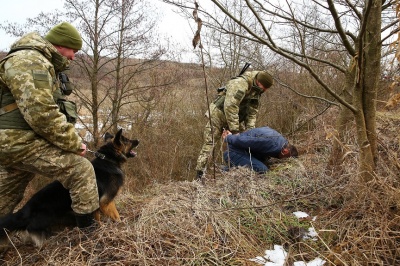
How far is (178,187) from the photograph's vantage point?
380 cm

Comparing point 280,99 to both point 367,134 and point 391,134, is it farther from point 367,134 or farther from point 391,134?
point 367,134

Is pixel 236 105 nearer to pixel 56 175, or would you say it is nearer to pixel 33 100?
pixel 56 175

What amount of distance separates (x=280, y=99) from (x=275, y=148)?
13.5 ft

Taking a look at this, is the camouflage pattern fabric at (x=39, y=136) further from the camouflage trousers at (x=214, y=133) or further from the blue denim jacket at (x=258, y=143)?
the camouflage trousers at (x=214, y=133)

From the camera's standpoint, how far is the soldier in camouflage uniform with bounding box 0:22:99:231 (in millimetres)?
2285

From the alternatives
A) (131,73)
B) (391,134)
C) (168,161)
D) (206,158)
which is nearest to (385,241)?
(391,134)

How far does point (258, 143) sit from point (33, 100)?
3.26m

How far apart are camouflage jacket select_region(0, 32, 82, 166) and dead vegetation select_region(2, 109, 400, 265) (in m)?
0.90

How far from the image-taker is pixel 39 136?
2.49 meters

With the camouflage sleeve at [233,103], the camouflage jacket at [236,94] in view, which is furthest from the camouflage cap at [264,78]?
the camouflage sleeve at [233,103]

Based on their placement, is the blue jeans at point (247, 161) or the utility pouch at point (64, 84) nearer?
the utility pouch at point (64, 84)

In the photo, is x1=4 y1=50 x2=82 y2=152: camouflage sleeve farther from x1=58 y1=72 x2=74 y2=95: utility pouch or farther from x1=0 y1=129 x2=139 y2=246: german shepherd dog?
x1=0 y1=129 x2=139 y2=246: german shepherd dog

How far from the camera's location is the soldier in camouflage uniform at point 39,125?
2.29 meters

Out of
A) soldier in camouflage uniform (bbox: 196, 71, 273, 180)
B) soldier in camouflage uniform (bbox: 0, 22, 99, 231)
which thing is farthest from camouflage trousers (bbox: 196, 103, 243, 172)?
soldier in camouflage uniform (bbox: 0, 22, 99, 231)
